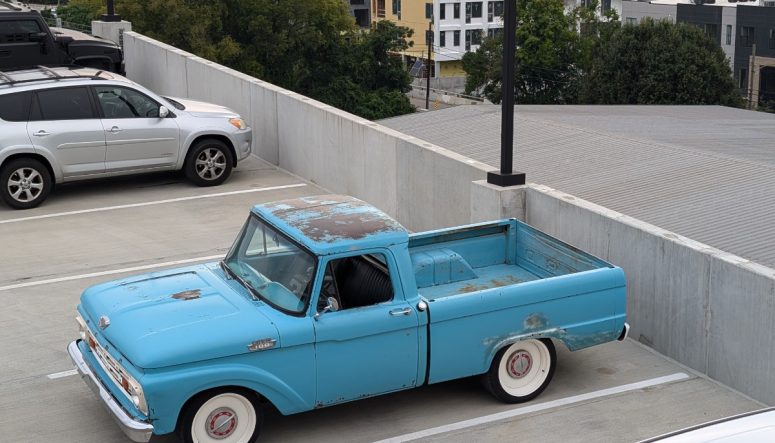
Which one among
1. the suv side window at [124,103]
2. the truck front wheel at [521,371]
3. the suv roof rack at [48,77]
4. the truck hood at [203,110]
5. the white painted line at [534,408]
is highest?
the suv roof rack at [48,77]

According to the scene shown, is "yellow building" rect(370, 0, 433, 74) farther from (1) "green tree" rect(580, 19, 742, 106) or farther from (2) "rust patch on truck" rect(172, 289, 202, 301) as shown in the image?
(2) "rust patch on truck" rect(172, 289, 202, 301)

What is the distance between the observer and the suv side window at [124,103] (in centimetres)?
1386

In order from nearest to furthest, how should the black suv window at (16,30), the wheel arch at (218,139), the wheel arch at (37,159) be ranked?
the wheel arch at (37,159), the wheel arch at (218,139), the black suv window at (16,30)

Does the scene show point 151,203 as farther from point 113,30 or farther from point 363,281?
point 113,30

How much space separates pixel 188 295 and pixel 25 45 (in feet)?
38.4

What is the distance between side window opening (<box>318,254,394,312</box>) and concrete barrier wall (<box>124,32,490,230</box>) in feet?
11.4

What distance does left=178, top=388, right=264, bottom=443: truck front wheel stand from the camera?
704cm

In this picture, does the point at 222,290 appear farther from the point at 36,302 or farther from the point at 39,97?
the point at 39,97

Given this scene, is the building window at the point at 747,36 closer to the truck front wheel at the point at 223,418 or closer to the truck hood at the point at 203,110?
the truck hood at the point at 203,110

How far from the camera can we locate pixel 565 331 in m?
8.10

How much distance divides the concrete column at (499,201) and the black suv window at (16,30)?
1042cm

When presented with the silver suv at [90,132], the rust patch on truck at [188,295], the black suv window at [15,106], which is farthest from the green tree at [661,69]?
the rust patch on truck at [188,295]

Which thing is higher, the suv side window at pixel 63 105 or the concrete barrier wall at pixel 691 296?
A: the suv side window at pixel 63 105

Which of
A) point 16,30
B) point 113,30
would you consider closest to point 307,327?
point 16,30
